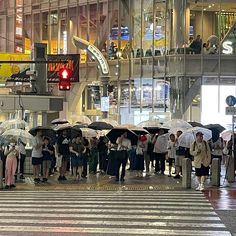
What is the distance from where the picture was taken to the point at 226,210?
13.5m

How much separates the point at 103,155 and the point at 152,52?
14.8m

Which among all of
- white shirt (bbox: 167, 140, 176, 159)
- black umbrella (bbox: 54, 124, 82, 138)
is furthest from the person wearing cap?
black umbrella (bbox: 54, 124, 82, 138)

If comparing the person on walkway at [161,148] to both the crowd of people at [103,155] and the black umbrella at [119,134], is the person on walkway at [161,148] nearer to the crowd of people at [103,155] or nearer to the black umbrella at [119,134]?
the crowd of people at [103,155]

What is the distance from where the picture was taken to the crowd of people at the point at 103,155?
1964 centimetres

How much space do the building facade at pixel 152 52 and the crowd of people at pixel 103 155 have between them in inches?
329

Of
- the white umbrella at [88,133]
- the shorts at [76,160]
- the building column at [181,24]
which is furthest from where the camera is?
the building column at [181,24]

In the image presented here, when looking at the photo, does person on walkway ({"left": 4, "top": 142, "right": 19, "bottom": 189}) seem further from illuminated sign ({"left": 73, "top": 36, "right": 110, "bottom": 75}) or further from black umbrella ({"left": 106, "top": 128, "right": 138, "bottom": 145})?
illuminated sign ({"left": 73, "top": 36, "right": 110, "bottom": 75})

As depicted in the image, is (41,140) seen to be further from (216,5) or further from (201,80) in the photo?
(216,5)

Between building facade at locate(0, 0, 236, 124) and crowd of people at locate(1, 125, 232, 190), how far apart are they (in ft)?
27.4

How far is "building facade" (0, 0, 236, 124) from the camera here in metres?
36.2

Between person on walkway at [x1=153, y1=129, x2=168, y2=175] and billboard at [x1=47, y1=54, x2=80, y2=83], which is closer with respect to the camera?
person on walkway at [x1=153, y1=129, x2=168, y2=175]

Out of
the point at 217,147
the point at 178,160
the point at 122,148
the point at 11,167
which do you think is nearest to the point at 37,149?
the point at 11,167

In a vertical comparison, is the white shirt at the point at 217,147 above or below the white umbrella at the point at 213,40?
below

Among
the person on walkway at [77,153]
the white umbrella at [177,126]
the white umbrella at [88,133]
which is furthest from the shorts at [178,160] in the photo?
the white umbrella at [88,133]
